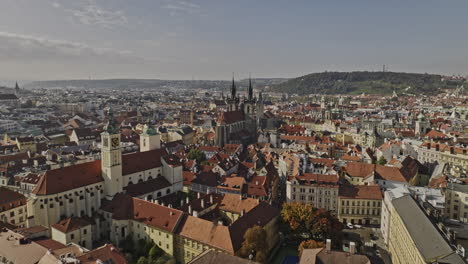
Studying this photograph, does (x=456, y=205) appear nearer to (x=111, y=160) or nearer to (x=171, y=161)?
(x=171, y=161)

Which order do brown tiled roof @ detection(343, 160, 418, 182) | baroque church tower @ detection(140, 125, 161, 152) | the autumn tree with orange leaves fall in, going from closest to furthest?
the autumn tree with orange leaves
brown tiled roof @ detection(343, 160, 418, 182)
baroque church tower @ detection(140, 125, 161, 152)

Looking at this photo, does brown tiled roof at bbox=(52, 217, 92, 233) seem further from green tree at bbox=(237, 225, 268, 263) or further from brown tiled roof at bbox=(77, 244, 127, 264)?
green tree at bbox=(237, 225, 268, 263)

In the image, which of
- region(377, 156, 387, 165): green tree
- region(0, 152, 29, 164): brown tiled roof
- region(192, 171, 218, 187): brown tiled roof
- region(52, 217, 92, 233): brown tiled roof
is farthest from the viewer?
region(0, 152, 29, 164): brown tiled roof

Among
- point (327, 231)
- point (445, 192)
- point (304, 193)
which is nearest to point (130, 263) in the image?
point (327, 231)

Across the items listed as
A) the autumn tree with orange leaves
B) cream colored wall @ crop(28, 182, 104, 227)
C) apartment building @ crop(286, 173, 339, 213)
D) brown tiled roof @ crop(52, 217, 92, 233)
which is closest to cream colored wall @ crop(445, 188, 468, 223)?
apartment building @ crop(286, 173, 339, 213)

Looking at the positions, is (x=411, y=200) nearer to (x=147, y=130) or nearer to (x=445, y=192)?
(x=445, y=192)

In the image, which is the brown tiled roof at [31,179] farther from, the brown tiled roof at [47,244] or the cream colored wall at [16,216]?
the brown tiled roof at [47,244]

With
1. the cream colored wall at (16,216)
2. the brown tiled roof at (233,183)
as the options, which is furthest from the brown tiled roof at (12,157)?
the brown tiled roof at (233,183)
